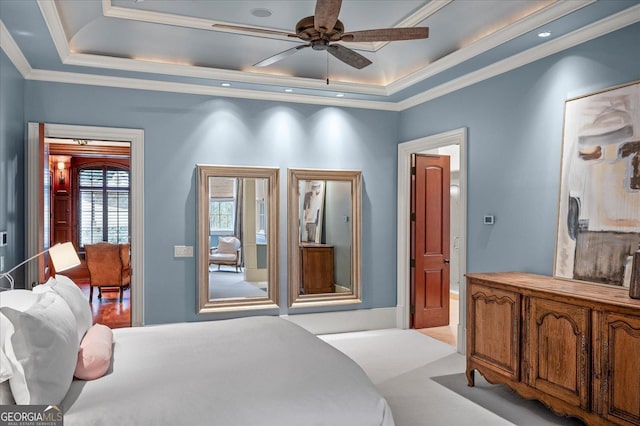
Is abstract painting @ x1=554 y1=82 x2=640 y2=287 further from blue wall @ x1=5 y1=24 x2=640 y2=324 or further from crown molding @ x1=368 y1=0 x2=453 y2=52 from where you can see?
crown molding @ x1=368 y1=0 x2=453 y2=52

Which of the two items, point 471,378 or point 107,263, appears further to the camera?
point 107,263

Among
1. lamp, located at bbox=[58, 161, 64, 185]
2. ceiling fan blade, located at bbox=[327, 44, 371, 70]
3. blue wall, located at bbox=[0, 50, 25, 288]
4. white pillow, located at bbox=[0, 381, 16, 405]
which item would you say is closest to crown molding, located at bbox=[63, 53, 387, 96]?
blue wall, located at bbox=[0, 50, 25, 288]

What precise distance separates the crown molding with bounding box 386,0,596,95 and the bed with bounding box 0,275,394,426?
2708 mm

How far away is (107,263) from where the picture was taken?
7.29 metres

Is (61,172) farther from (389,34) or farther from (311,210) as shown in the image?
(389,34)

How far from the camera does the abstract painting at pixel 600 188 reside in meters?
3.22

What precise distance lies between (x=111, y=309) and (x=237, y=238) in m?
2.87

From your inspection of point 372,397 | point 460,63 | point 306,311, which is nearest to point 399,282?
point 306,311

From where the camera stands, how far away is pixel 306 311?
18.1 feet

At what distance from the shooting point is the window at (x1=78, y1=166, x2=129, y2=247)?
969cm

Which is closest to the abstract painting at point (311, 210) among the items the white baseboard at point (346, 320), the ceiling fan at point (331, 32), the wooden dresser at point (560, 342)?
the white baseboard at point (346, 320)

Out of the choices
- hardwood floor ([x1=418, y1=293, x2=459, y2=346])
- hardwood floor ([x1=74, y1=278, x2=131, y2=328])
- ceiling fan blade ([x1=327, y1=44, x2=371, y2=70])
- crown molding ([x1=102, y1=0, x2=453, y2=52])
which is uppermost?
crown molding ([x1=102, y1=0, x2=453, y2=52])

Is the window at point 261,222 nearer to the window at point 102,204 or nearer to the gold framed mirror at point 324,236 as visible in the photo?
the gold framed mirror at point 324,236

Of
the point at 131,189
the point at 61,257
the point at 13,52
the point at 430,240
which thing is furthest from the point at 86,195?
the point at 430,240
